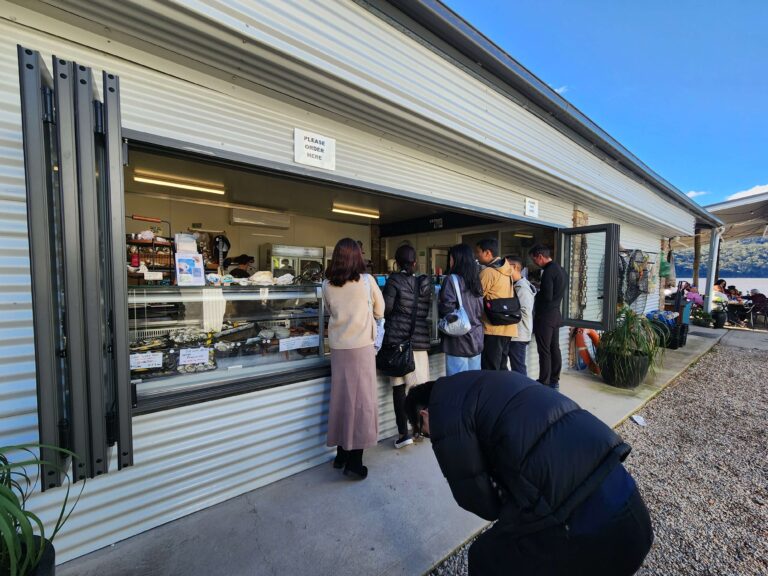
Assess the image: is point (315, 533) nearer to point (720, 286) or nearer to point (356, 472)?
point (356, 472)

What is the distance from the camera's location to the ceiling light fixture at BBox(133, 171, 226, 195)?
182 inches

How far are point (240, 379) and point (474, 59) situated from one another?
3377 mm

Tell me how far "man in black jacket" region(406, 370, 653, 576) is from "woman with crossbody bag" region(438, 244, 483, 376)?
168 centimetres

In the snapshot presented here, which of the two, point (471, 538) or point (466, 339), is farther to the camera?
point (466, 339)

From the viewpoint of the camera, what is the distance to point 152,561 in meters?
1.82

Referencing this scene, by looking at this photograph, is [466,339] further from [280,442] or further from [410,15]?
[410,15]

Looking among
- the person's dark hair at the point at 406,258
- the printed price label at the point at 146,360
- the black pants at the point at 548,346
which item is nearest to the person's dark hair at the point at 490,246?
the person's dark hair at the point at 406,258

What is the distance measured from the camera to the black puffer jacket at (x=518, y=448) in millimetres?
1088

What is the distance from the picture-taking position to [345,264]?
244 cm

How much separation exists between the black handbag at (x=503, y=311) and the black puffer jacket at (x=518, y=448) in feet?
6.99

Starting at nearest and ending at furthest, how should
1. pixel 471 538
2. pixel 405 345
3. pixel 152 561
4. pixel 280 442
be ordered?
pixel 152 561
pixel 471 538
pixel 280 442
pixel 405 345

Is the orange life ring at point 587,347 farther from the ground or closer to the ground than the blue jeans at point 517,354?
closer to the ground

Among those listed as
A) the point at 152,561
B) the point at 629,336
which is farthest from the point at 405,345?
the point at 629,336

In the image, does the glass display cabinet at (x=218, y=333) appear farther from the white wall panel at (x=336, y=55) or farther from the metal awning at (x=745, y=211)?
the metal awning at (x=745, y=211)
